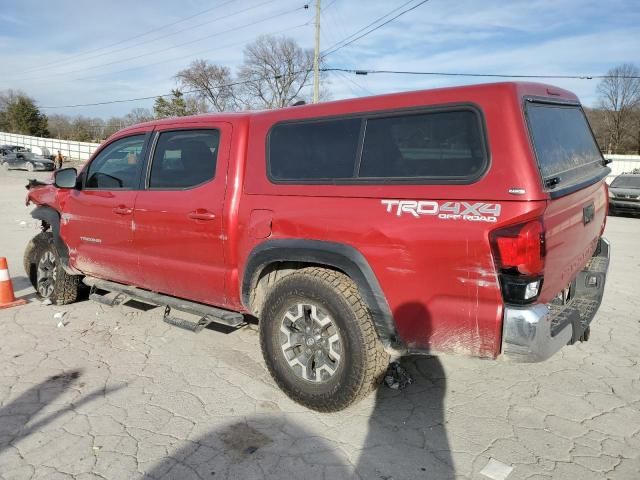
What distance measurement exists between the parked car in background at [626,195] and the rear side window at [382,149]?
587 inches

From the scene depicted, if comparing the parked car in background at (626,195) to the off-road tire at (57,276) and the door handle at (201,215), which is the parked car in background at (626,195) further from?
the off-road tire at (57,276)

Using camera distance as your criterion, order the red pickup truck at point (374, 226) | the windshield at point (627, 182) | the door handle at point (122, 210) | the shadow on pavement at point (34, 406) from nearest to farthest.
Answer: the red pickup truck at point (374, 226)
the shadow on pavement at point (34, 406)
the door handle at point (122, 210)
the windshield at point (627, 182)

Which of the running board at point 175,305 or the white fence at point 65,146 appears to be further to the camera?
the white fence at point 65,146

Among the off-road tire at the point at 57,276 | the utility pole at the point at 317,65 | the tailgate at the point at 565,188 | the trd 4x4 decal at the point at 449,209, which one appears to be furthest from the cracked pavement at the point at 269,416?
the utility pole at the point at 317,65

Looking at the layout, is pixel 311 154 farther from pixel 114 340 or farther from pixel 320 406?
pixel 114 340

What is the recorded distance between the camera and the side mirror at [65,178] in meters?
4.82

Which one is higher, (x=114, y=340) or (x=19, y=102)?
(x=19, y=102)

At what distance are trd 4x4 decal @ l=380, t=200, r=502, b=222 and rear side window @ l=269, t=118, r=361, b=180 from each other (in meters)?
0.42

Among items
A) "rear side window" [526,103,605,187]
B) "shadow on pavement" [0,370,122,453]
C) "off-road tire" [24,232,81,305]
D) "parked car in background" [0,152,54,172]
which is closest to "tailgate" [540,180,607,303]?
"rear side window" [526,103,605,187]

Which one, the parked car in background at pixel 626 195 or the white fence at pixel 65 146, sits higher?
the white fence at pixel 65 146

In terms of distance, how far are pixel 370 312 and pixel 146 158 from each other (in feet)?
8.06

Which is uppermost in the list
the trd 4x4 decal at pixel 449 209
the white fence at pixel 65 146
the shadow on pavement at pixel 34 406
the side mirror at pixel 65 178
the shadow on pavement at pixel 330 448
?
the white fence at pixel 65 146

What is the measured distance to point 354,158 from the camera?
3098mm

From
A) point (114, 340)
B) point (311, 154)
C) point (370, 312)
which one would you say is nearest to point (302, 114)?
point (311, 154)
